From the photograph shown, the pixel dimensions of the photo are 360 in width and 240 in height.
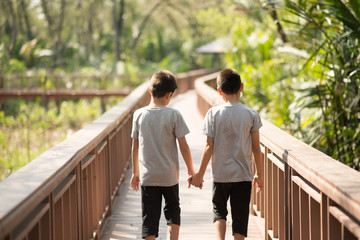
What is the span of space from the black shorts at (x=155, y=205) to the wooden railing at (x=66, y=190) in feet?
1.65

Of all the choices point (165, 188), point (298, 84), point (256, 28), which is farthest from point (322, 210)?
point (256, 28)

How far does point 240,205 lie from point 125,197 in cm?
313

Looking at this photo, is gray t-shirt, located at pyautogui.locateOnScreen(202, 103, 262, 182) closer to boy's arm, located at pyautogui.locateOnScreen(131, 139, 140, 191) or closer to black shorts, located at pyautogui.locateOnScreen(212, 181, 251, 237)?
black shorts, located at pyautogui.locateOnScreen(212, 181, 251, 237)

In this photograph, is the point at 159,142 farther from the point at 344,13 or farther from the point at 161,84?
the point at 344,13

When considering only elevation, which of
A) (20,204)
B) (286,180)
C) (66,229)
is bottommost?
(66,229)

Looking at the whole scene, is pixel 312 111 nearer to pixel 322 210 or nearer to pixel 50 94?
pixel 322 210

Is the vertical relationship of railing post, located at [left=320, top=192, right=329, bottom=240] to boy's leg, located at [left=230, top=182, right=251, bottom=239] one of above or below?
above

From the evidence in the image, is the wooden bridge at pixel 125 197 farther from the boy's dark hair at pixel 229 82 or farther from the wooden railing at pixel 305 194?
the boy's dark hair at pixel 229 82

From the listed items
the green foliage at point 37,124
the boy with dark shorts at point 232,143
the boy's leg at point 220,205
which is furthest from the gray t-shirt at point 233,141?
the green foliage at point 37,124

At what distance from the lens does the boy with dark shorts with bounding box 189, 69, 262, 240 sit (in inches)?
161

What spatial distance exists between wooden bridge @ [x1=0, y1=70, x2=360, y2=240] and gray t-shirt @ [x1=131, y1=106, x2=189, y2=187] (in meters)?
0.51

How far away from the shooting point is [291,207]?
158 inches

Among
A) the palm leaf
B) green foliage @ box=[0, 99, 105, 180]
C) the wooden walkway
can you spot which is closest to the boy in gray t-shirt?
the wooden walkway

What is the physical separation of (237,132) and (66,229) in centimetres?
139
